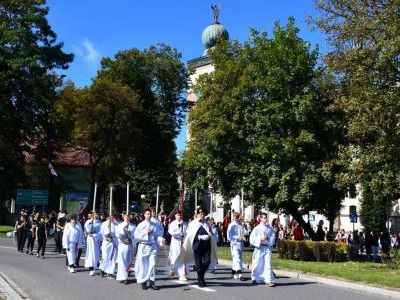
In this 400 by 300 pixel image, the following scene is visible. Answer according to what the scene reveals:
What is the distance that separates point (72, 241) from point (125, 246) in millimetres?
3936

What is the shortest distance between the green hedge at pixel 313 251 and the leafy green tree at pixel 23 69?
77.8 feet

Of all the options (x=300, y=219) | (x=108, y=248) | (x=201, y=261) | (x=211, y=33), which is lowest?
(x=201, y=261)

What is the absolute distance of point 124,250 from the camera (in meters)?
15.6

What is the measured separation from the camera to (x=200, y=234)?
49.0ft

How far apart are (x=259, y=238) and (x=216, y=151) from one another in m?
14.5

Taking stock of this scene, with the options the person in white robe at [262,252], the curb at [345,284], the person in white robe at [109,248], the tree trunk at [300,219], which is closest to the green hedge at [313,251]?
the tree trunk at [300,219]

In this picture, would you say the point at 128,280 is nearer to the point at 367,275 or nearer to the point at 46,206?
the point at 367,275

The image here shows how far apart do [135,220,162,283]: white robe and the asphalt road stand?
1.28ft

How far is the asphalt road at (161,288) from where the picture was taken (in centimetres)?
1268

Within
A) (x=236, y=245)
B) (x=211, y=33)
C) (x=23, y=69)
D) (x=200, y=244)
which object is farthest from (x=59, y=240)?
(x=211, y=33)

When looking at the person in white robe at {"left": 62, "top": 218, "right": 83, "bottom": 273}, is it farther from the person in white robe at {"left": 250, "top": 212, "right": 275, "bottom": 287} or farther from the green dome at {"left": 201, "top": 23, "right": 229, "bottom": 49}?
the green dome at {"left": 201, "top": 23, "right": 229, "bottom": 49}

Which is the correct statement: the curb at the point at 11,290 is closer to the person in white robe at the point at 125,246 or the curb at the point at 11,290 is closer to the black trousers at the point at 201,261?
the person in white robe at the point at 125,246

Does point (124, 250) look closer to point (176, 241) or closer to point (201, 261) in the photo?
point (176, 241)

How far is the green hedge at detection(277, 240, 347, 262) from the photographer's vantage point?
2331cm
